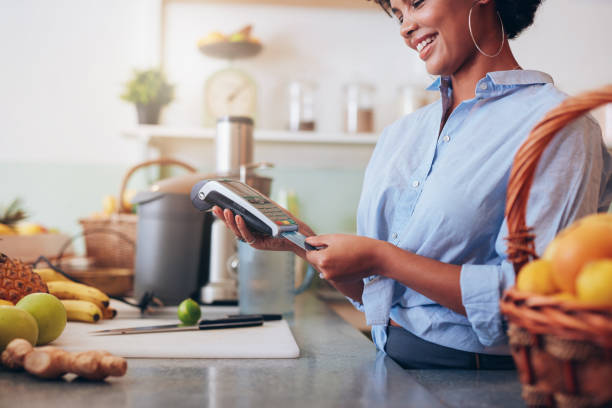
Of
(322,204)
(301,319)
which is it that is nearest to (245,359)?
(301,319)

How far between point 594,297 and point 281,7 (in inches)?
81.3

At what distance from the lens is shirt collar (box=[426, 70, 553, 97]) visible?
0.84 meters

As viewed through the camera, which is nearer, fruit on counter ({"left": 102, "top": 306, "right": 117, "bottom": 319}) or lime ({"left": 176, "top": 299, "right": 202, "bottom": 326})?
lime ({"left": 176, "top": 299, "right": 202, "bottom": 326})

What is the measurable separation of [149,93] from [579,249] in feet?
5.94

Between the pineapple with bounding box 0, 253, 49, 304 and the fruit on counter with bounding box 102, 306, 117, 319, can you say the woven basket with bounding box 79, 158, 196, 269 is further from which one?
the pineapple with bounding box 0, 253, 49, 304

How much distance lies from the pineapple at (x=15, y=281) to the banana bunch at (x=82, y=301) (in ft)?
0.33

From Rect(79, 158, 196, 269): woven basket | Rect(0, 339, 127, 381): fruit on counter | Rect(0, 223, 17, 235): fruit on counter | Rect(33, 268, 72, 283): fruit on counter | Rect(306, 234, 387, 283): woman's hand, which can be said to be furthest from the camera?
Rect(79, 158, 196, 269): woven basket

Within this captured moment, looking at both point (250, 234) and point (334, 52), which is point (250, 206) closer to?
point (250, 234)

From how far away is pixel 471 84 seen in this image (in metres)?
0.95

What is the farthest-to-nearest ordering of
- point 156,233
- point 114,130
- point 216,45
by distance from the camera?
point 114,130 → point 216,45 → point 156,233

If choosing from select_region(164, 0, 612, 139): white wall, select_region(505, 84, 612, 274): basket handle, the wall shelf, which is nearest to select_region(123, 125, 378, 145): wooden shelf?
the wall shelf

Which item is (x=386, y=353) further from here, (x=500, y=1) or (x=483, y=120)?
(x=500, y=1)

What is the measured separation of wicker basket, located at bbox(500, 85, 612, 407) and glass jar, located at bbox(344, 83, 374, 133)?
5.49 feet

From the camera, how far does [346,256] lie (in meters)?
0.74
